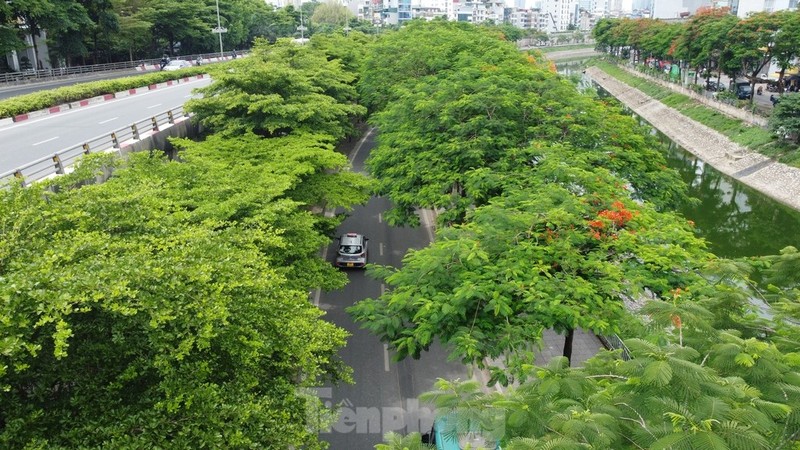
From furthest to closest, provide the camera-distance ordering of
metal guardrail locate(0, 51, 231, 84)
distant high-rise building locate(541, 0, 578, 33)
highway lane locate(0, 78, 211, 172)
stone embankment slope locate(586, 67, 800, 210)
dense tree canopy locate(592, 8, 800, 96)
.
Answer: distant high-rise building locate(541, 0, 578, 33) < metal guardrail locate(0, 51, 231, 84) < dense tree canopy locate(592, 8, 800, 96) < stone embankment slope locate(586, 67, 800, 210) < highway lane locate(0, 78, 211, 172)

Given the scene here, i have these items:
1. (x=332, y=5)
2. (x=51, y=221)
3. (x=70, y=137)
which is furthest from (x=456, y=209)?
(x=332, y=5)

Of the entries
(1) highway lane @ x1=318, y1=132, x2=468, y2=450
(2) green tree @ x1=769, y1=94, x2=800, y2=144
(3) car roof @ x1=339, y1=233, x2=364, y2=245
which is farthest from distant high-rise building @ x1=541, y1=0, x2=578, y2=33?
(1) highway lane @ x1=318, y1=132, x2=468, y2=450

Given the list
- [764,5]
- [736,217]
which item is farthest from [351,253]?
[764,5]

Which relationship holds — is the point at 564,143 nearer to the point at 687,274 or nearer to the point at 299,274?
the point at 687,274

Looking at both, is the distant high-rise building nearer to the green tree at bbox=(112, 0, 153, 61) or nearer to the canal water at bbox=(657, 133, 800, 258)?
the green tree at bbox=(112, 0, 153, 61)

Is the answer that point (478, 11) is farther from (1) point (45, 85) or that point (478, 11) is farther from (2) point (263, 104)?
(2) point (263, 104)

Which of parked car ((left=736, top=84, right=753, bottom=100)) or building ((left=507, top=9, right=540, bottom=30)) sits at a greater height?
building ((left=507, top=9, right=540, bottom=30))
